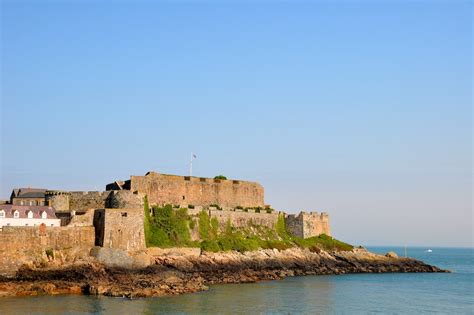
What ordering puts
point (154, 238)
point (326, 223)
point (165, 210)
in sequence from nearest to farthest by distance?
point (154, 238) < point (165, 210) < point (326, 223)

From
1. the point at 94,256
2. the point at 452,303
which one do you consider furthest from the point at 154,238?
the point at 452,303

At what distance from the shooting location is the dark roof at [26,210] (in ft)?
136

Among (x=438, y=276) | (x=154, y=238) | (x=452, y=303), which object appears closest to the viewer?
(x=452, y=303)

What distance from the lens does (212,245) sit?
51.3 metres

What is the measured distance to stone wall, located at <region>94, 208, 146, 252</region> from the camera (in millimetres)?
42906

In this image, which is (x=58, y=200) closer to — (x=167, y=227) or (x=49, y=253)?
(x=49, y=253)

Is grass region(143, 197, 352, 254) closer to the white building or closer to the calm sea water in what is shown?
the calm sea water

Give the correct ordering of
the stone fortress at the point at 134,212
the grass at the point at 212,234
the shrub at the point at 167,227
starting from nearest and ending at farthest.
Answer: the stone fortress at the point at 134,212
the shrub at the point at 167,227
the grass at the point at 212,234

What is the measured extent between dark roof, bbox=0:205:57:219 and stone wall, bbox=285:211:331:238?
1018 inches

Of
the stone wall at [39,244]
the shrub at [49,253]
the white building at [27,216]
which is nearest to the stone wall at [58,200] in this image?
the white building at [27,216]

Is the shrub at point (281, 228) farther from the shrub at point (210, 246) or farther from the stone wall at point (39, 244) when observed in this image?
the stone wall at point (39, 244)

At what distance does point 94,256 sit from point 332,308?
1517 centimetres

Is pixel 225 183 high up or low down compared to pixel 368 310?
up

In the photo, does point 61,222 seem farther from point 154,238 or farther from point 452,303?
point 452,303
